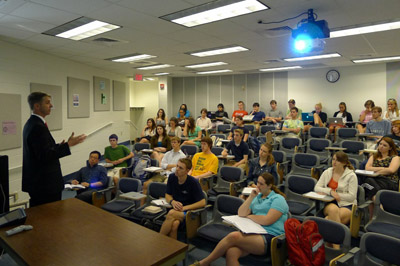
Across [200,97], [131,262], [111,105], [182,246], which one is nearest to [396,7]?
[182,246]

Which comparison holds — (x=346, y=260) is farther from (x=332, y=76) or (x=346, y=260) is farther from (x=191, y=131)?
(x=332, y=76)

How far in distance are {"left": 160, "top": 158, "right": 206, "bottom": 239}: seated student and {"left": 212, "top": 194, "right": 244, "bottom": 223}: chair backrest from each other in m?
0.18

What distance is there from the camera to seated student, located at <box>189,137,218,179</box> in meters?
4.88

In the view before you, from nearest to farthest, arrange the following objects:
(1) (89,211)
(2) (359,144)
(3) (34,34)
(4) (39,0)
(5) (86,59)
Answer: (1) (89,211)
(4) (39,0)
(3) (34,34)
(2) (359,144)
(5) (86,59)

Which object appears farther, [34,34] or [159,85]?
[159,85]

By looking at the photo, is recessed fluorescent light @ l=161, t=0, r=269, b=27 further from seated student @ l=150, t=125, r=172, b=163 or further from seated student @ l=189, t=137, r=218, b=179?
seated student @ l=150, t=125, r=172, b=163

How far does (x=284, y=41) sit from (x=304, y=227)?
4.29 meters

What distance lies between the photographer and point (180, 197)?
3592mm

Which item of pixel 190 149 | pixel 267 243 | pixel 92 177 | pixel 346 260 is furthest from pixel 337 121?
pixel 346 260

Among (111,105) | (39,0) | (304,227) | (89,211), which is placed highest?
(39,0)

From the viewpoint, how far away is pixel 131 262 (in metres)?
1.63

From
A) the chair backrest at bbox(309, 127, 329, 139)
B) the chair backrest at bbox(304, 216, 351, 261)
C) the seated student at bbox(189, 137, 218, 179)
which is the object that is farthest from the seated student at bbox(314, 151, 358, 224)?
the chair backrest at bbox(309, 127, 329, 139)

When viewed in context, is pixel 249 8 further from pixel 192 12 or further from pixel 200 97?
pixel 200 97

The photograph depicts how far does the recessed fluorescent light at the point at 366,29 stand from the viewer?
482 centimetres
